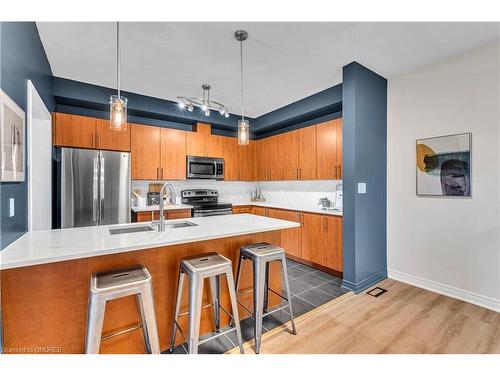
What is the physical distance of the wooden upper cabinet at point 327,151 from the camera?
339 centimetres

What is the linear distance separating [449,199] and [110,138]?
4482mm

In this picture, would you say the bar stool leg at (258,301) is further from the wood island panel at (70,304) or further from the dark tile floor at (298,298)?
the wood island panel at (70,304)

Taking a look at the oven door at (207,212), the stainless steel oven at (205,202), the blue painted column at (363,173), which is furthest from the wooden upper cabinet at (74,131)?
the blue painted column at (363,173)

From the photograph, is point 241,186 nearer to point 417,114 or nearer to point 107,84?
point 107,84

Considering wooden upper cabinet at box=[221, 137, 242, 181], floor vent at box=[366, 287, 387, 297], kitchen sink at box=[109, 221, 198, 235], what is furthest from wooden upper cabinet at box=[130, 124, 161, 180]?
floor vent at box=[366, 287, 387, 297]

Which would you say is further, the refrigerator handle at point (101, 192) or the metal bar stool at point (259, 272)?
the refrigerator handle at point (101, 192)

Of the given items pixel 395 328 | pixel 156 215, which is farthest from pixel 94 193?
pixel 395 328

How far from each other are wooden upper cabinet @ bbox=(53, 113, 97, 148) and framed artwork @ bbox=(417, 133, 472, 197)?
4.36 metres

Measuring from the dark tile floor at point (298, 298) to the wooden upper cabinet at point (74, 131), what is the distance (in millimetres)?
2964

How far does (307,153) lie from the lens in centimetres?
384

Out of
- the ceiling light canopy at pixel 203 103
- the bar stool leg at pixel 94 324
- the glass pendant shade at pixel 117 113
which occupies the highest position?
the ceiling light canopy at pixel 203 103

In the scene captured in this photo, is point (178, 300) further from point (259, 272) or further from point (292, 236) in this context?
point (292, 236)

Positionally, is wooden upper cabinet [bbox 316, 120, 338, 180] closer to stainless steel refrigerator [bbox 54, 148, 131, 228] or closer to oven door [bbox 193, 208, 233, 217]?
oven door [bbox 193, 208, 233, 217]

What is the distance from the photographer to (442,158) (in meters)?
2.58
